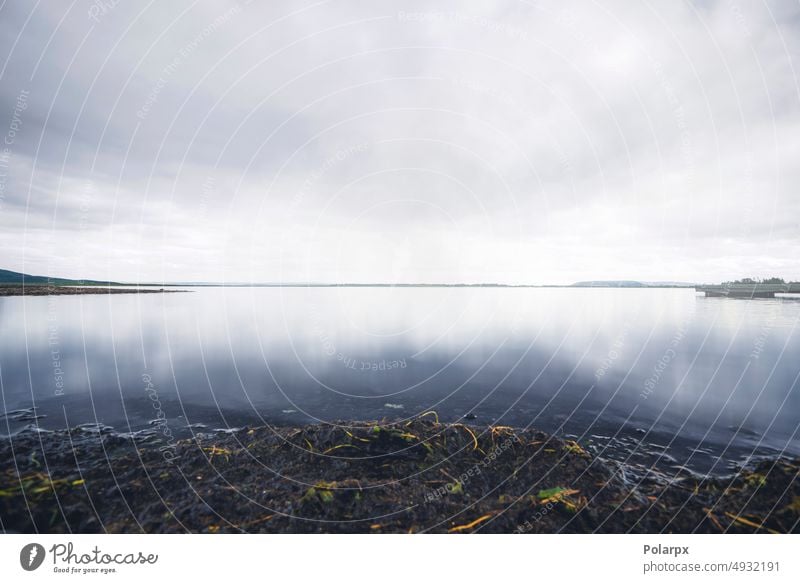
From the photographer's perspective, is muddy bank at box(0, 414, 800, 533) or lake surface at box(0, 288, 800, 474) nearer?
muddy bank at box(0, 414, 800, 533)

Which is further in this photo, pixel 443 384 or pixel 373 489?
pixel 443 384

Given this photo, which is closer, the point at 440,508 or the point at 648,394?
the point at 440,508

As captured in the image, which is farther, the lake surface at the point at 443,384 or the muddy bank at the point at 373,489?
the lake surface at the point at 443,384

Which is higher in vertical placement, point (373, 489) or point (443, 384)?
point (373, 489)

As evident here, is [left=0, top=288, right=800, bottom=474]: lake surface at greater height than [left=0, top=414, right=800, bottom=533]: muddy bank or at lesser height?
lesser

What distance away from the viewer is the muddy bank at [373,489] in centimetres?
505

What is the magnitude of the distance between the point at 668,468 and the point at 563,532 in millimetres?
4309

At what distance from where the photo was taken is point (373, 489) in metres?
5.64

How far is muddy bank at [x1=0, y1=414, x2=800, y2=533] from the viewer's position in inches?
199

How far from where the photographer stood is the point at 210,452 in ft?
22.6

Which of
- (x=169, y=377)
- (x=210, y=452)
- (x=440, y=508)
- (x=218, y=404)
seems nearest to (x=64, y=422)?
(x=218, y=404)
